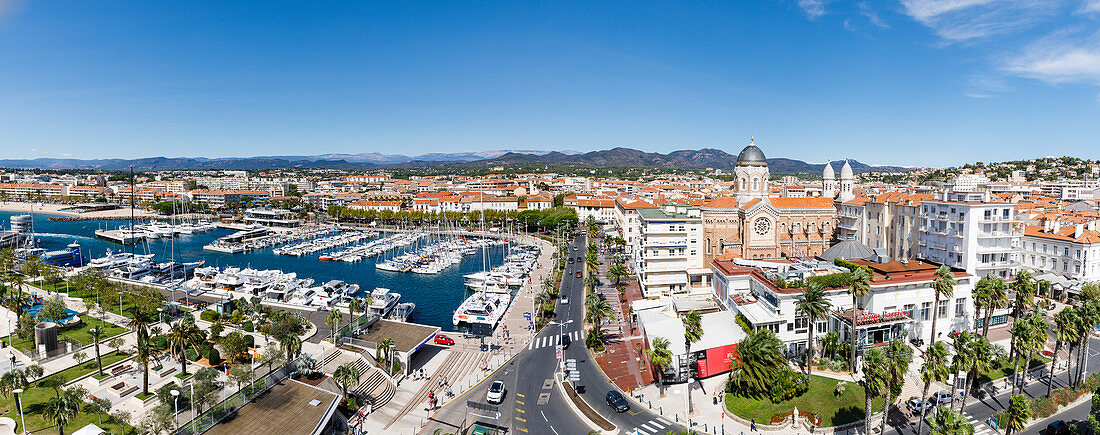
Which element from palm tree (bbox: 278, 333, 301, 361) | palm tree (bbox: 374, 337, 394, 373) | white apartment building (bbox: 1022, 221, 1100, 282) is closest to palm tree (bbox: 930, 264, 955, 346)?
white apartment building (bbox: 1022, 221, 1100, 282)

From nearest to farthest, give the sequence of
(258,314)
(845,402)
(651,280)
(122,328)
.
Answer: (845,402), (122,328), (258,314), (651,280)

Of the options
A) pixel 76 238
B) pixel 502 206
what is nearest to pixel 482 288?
pixel 502 206

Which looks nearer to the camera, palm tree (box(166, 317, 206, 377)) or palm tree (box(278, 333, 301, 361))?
palm tree (box(278, 333, 301, 361))

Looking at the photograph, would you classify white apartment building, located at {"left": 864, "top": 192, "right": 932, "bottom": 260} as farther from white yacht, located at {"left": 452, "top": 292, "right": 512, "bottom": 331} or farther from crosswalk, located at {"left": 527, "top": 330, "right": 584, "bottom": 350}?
white yacht, located at {"left": 452, "top": 292, "right": 512, "bottom": 331}

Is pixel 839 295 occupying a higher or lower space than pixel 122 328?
higher

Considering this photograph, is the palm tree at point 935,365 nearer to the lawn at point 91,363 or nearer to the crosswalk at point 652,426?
the crosswalk at point 652,426

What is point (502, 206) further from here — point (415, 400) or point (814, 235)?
point (415, 400)
